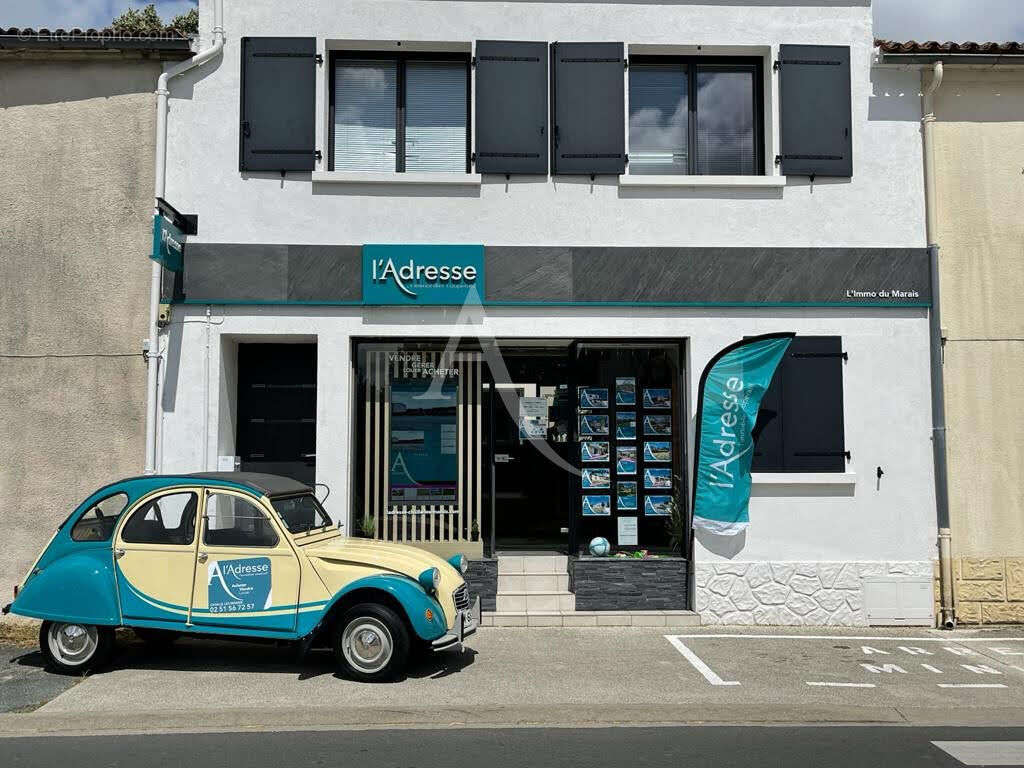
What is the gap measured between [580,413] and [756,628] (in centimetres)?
315

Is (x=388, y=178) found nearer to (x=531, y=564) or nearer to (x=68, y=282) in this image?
(x=68, y=282)

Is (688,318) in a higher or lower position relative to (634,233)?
lower

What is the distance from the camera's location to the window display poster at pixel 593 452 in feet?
34.7

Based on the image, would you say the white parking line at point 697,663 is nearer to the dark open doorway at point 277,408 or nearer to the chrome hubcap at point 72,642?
the dark open doorway at point 277,408

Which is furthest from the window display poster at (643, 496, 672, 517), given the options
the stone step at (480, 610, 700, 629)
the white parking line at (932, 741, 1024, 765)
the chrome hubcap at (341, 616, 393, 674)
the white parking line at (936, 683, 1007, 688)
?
the white parking line at (932, 741, 1024, 765)

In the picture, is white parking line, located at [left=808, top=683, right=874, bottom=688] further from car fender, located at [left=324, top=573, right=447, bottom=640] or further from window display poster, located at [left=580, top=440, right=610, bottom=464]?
window display poster, located at [left=580, top=440, right=610, bottom=464]

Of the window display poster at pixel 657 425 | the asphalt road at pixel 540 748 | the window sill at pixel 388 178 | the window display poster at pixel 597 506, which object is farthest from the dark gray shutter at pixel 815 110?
the asphalt road at pixel 540 748

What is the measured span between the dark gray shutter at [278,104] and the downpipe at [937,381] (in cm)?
716

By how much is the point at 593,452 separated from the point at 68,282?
20.8ft

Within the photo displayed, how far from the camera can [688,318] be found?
33.4 feet

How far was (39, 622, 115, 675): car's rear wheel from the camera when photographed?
25.1 feet

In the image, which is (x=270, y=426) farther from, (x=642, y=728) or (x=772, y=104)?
(x=772, y=104)

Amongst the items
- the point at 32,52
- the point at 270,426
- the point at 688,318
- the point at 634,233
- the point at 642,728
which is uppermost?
the point at 32,52

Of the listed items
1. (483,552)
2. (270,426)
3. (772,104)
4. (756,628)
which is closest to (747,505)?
(756,628)
